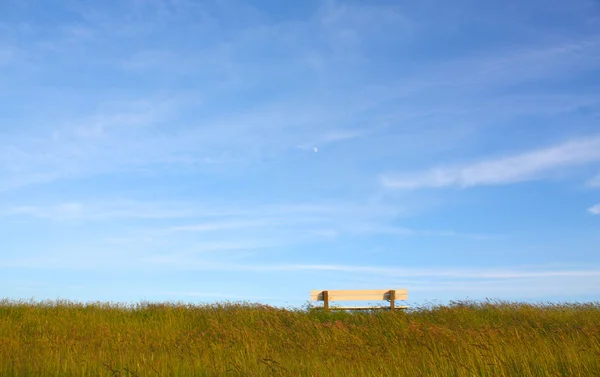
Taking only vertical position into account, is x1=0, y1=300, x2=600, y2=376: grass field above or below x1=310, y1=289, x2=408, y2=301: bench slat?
below

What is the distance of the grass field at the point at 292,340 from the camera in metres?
7.99

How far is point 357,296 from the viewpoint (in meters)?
17.8

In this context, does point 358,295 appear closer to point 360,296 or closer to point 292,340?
point 360,296

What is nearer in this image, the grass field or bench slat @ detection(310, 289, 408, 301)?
the grass field

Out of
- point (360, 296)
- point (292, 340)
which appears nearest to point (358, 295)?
point (360, 296)

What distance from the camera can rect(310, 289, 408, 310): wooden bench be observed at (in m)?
17.7

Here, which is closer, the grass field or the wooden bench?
the grass field

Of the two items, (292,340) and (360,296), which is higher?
(360,296)

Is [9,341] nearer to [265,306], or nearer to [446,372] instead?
[265,306]

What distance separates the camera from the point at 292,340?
13289mm

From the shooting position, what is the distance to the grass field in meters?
7.99

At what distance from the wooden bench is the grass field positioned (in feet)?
1.48

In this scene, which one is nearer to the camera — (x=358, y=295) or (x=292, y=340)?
(x=292, y=340)

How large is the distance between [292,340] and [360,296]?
5.05m
